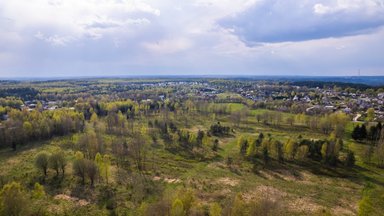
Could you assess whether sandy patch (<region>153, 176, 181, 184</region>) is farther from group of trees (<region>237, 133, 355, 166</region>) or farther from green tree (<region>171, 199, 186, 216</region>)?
group of trees (<region>237, 133, 355, 166</region>)

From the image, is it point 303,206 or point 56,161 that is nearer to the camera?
point 303,206

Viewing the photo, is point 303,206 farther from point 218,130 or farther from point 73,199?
point 218,130

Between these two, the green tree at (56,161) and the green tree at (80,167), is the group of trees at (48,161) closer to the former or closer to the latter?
the green tree at (56,161)

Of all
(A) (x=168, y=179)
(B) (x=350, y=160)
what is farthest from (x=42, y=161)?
(B) (x=350, y=160)

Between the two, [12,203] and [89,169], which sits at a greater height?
[12,203]

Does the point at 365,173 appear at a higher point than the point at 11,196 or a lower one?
lower

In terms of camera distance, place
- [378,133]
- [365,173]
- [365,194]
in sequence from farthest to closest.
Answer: [378,133]
[365,173]
[365,194]

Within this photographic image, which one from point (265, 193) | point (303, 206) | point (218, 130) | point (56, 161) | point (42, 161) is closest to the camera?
point (303, 206)

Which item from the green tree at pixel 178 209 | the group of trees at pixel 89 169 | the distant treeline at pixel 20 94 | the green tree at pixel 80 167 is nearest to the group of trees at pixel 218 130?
the group of trees at pixel 89 169

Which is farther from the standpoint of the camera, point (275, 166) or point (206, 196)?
point (275, 166)

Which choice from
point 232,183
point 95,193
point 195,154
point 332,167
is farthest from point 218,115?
point 95,193

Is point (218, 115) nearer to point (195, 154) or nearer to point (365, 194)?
point (195, 154)
